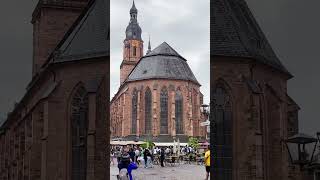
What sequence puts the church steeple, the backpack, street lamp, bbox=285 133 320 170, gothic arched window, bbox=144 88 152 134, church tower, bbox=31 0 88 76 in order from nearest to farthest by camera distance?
1. the backpack
2. the church steeple
3. gothic arched window, bbox=144 88 152 134
4. street lamp, bbox=285 133 320 170
5. church tower, bbox=31 0 88 76

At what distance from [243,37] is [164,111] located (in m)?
4.21

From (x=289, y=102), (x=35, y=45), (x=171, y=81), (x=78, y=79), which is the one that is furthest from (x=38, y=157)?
(x=171, y=81)

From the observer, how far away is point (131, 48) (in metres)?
5.33

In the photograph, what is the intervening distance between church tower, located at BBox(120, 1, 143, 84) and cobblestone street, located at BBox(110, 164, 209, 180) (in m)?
0.80

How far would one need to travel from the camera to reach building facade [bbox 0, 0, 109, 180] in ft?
18.5

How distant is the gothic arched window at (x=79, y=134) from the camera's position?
7.55m

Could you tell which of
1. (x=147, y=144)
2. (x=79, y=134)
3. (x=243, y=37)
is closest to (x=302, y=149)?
(x=147, y=144)

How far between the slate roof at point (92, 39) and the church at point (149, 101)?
287 mm

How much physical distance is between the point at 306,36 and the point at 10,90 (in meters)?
5.31

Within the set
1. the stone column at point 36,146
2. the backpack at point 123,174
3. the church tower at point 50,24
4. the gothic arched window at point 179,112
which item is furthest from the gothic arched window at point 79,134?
the church tower at point 50,24

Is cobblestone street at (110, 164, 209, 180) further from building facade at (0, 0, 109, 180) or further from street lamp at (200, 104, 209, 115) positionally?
street lamp at (200, 104, 209, 115)

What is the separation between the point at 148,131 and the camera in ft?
17.5

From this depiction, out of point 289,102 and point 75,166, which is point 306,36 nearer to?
point 289,102

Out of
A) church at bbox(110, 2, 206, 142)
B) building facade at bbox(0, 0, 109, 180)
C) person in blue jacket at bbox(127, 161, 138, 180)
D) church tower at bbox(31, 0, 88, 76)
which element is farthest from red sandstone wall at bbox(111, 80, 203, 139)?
church tower at bbox(31, 0, 88, 76)
